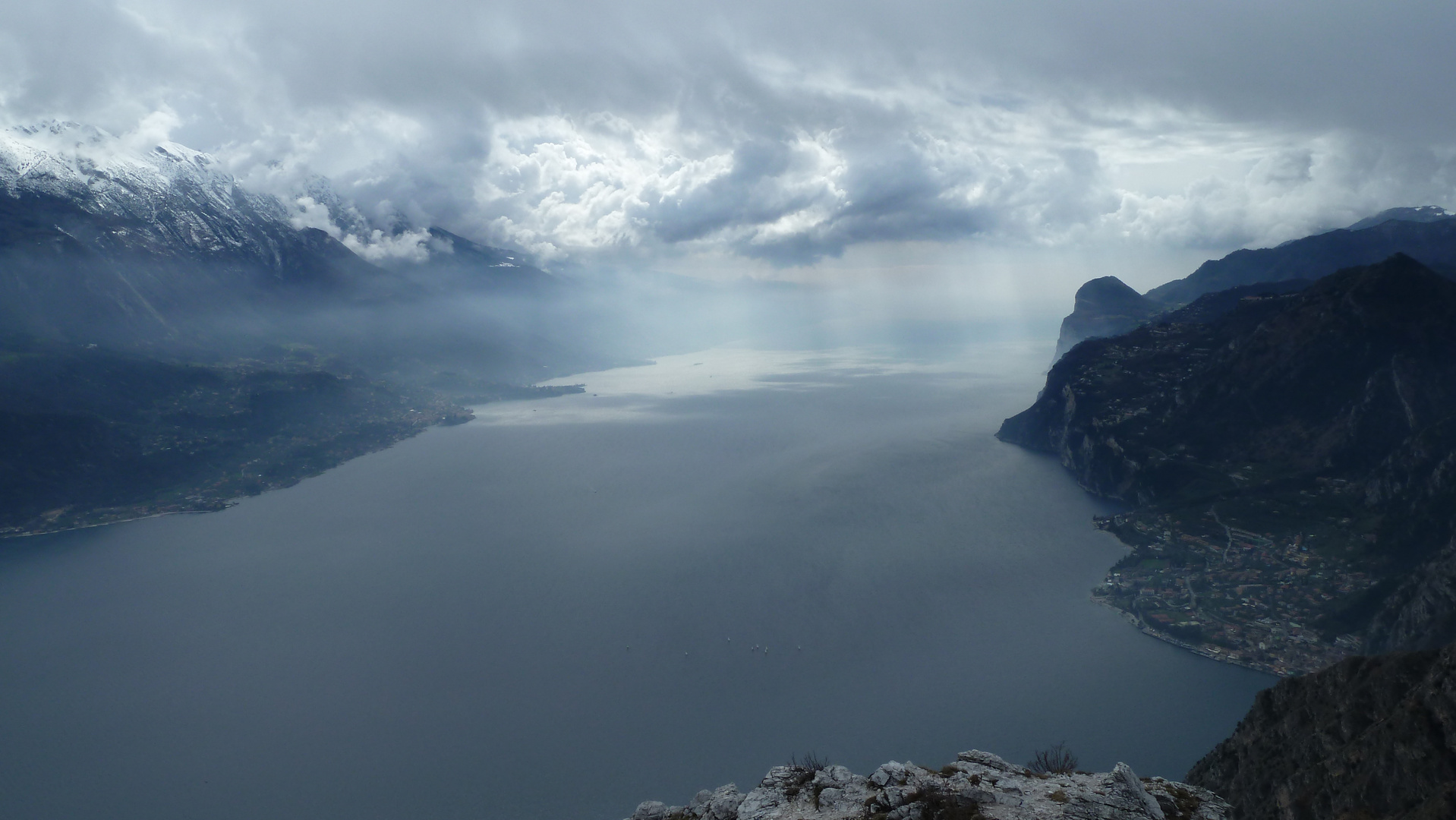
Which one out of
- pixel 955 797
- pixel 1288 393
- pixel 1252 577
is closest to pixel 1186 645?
pixel 1252 577

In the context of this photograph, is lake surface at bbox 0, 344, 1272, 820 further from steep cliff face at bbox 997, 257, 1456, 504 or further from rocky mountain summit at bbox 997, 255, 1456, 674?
steep cliff face at bbox 997, 257, 1456, 504

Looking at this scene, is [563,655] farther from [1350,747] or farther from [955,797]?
[1350,747]

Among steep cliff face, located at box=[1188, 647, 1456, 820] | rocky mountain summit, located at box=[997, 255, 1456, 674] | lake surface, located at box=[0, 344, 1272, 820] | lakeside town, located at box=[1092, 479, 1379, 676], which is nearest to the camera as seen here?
steep cliff face, located at box=[1188, 647, 1456, 820]

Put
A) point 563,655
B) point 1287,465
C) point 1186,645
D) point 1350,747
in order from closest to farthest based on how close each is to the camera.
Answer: point 1350,747, point 1186,645, point 563,655, point 1287,465

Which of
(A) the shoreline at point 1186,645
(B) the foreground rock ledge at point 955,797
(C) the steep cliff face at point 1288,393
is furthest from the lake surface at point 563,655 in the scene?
(B) the foreground rock ledge at point 955,797

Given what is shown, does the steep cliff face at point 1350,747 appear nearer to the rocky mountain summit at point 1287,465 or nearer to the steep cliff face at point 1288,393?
the rocky mountain summit at point 1287,465

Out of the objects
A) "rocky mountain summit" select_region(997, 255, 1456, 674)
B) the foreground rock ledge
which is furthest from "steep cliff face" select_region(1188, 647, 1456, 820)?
"rocky mountain summit" select_region(997, 255, 1456, 674)

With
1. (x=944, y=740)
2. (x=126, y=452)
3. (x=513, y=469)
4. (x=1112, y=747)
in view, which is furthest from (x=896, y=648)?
(x=126, y=452)

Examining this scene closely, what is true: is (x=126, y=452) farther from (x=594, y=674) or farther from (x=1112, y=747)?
(x=1112, y=747)
